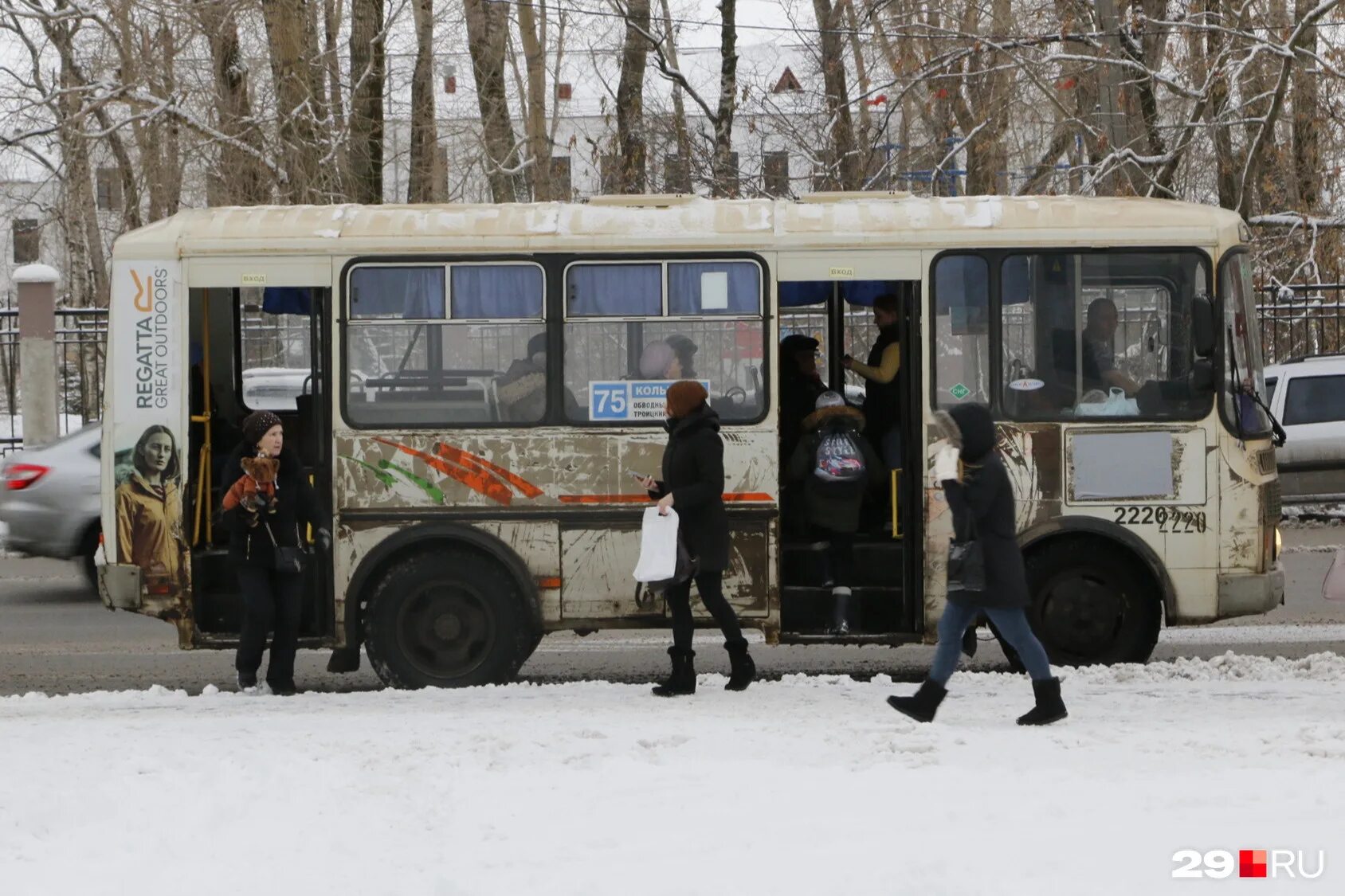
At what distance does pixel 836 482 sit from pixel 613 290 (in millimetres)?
1603

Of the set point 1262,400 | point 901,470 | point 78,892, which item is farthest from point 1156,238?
point 78,892

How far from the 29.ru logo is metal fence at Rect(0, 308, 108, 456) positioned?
61.0ft

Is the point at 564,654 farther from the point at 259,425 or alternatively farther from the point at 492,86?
the point at 492,86

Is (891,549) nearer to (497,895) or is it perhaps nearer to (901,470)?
(901,470)

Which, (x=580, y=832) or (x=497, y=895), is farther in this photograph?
(x=580, y=832)

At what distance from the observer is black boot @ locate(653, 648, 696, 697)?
8.75 metres

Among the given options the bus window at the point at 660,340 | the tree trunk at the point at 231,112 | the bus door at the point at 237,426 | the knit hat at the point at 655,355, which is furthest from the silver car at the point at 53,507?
the tree trunk at the point at 231,112

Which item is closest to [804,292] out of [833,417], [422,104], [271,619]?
[833,417]

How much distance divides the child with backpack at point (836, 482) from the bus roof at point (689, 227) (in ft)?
3.21

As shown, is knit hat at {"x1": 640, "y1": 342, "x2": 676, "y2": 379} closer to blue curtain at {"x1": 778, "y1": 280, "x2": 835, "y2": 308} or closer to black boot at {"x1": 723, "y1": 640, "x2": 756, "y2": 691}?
blue curtain at {"x1": 778, "y1": 280, "x2": 835, "y2": 308}

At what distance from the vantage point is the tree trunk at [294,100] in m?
22.8

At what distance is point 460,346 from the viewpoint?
9.37m

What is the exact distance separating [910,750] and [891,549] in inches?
98.6

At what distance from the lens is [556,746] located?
7.21m
